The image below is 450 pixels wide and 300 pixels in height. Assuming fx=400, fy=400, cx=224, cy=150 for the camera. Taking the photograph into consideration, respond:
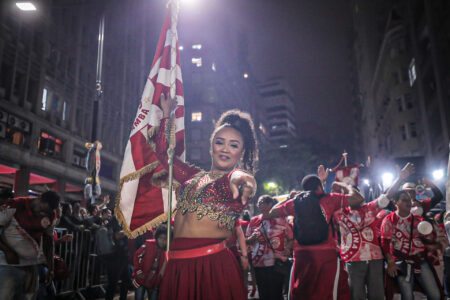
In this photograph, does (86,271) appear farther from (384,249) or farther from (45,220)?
(384,249)

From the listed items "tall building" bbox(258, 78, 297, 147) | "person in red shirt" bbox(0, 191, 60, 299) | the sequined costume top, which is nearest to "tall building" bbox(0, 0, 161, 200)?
"person in red shirt" bbox(0, 191, 60, 299)

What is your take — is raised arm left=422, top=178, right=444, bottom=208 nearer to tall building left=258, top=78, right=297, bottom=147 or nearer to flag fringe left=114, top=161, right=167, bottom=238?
flag fringe left=114, top=161, right=167, bottom=238

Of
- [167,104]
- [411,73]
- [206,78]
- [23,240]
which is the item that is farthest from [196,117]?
[167,104]

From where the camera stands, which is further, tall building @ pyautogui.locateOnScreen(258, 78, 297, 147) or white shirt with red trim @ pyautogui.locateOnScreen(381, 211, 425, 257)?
tall building @ pyautogui.locateOnScreen(258, 78, 297, 147)

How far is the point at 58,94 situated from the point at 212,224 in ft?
91.8

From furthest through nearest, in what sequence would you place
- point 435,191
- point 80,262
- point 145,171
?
point 80,262 → point 435,191 → point 145,171

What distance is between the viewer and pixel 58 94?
94.3 ft

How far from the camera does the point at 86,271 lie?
10453 mm

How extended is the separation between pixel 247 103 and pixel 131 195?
96.4 meters

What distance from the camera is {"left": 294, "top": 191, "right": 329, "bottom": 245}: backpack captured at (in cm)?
632

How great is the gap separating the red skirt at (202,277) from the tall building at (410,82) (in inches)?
845

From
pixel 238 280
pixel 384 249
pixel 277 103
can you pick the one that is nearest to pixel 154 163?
pixel 238 280

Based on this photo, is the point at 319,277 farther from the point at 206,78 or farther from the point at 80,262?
the point at 206,78

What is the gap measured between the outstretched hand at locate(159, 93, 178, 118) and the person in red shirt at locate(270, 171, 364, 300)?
2.98 meters
